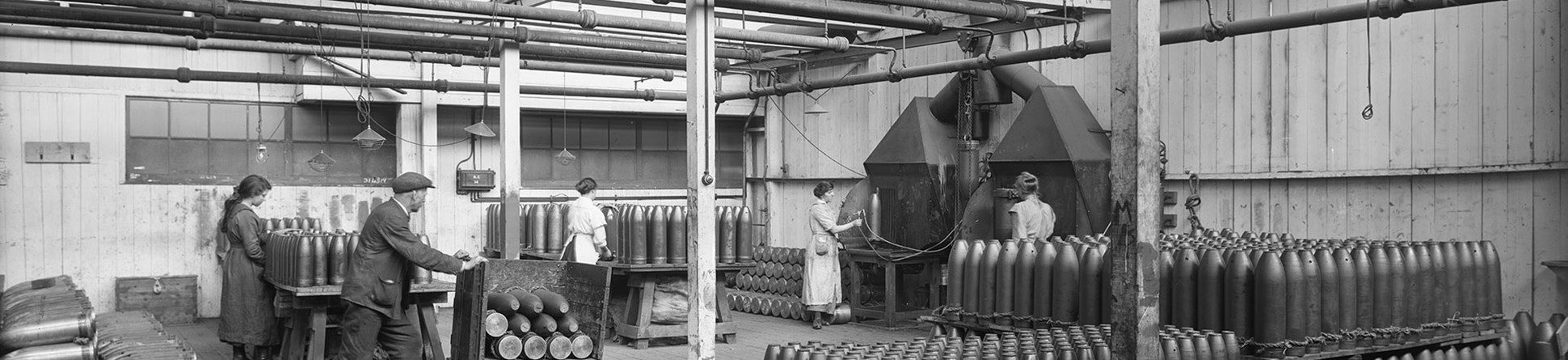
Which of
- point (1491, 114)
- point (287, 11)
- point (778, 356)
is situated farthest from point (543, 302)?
point (1491, 114)

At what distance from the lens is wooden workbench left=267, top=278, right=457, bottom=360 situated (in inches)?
384

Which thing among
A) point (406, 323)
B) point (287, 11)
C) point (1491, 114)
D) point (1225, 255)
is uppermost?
point (287, 11)

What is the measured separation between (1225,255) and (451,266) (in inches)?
193

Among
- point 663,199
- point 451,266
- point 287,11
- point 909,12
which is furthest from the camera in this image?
point 663,199

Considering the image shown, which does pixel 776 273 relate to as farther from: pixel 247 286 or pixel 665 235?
pixel 247 286

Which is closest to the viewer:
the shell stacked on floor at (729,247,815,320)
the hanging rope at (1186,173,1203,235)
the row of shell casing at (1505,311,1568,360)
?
the row of shell casing at (1505,311,1568,360)

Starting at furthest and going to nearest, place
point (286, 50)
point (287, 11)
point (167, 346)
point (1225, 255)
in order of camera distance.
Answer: point (286, 50) < point (287, 11) < point (1225, 255) < point (167, 346)

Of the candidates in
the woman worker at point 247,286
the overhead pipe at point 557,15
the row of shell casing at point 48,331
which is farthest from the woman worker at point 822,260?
the row of shell casing at point 48,331

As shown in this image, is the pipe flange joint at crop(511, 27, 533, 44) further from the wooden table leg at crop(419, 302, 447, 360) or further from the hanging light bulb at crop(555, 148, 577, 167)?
the hanging light bulb at crop(555, 148, 577, 167)

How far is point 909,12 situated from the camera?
47.9ft

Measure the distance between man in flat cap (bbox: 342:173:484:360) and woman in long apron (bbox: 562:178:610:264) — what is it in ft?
11.4

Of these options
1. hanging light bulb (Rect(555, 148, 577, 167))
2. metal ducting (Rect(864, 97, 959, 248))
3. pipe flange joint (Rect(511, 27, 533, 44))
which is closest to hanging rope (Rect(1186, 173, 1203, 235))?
metal ducting (Rect(864, 97, 959, 248))

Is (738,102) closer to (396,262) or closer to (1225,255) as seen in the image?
(396,262)

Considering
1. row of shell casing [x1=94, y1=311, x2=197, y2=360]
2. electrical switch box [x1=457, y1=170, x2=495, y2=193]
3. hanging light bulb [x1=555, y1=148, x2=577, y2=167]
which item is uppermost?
hanging light bulb [x1=555, y1=148, x2=577, y2=167]
